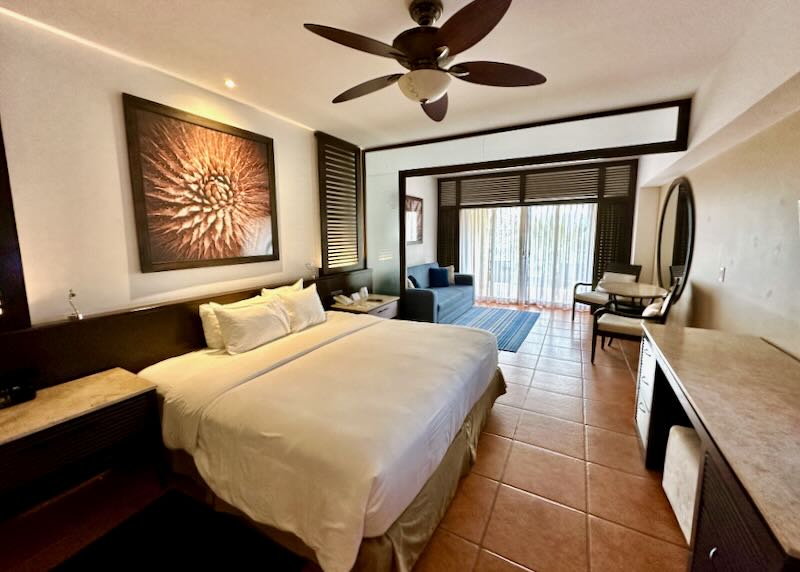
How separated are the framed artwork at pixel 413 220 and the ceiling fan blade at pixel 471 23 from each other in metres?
4.34

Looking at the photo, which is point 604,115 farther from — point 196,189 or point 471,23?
point 196,189

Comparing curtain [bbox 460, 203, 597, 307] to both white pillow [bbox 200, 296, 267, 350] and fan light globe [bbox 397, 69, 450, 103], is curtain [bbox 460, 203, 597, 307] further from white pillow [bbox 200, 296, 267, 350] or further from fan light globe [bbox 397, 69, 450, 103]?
white pillow [bbox 200, 296, 267, 350]

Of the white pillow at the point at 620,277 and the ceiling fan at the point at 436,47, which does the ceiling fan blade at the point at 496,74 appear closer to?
the ceiling fan at the point at 436,47

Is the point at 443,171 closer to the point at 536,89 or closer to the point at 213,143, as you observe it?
the point at 536,89

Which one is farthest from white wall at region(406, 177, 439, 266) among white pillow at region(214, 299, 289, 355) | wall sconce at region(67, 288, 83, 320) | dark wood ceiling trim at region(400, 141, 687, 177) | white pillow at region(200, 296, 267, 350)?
wall sconce at region(67, 288, 83, 320)

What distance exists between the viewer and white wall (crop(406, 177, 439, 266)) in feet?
20.2

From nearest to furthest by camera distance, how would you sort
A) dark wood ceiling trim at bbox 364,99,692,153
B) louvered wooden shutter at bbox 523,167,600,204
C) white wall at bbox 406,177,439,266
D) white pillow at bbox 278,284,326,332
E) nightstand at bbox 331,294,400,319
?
1. dark wood ceiling trim at bbox 364,99,692,153
2. white pillow at bbox 278,284,326,332
3. nightstand at bbox 331,294,400,319
4. louvered wooden shutter at bbox 523,167,600,204
5. white wall at bbox 406,177,439,266

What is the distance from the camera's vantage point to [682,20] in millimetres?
1767

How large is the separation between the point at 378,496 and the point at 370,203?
380cm

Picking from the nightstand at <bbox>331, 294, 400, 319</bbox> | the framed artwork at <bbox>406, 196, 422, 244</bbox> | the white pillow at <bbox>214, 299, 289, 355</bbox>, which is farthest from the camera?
the framed artwork at <bbox>406, 196, 422, 244</bbox>

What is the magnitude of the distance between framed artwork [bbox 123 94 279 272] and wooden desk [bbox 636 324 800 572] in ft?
10.2

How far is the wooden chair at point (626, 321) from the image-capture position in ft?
10.9

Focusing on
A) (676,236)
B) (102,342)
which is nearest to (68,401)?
(102,342)

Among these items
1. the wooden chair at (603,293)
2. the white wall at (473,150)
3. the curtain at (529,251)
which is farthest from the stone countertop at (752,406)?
the curtain at (529,251)
